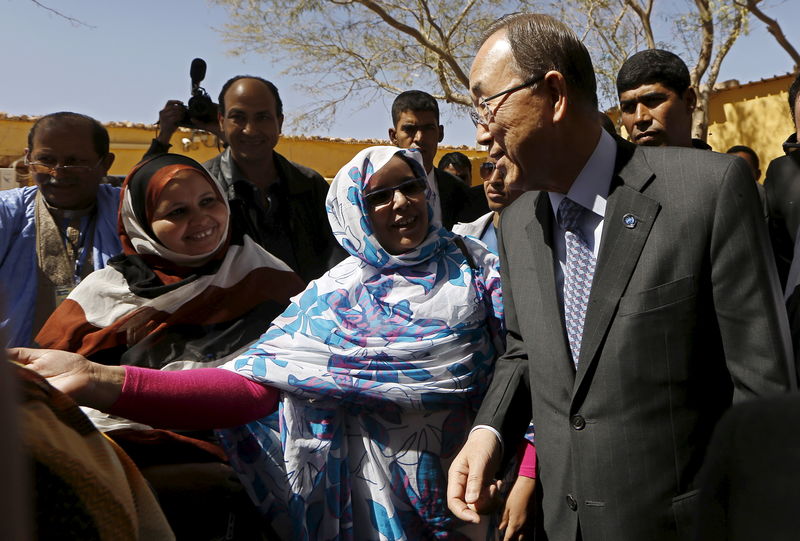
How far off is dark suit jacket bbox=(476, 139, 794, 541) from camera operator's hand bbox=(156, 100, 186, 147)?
3.20 metres

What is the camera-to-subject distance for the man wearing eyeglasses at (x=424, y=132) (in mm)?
4902

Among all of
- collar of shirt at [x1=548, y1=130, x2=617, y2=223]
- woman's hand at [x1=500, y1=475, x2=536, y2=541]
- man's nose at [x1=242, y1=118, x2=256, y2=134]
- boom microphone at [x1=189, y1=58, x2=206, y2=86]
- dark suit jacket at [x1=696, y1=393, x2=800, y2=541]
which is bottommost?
woman's hand at [x1=500, y1=475, x2=536, y2=541]

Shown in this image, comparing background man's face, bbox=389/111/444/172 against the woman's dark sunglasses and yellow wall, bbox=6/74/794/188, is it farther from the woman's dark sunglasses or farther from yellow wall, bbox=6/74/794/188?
yellow wall, bbox=6/74/794/188

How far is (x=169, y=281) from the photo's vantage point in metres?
2.70

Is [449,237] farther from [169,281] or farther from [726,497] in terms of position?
[726,497]

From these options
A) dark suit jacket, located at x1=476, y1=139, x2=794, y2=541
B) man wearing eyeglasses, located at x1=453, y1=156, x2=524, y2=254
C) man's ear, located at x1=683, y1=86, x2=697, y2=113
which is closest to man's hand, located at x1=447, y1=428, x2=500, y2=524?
dark suit jacket, located at x1=476, y1=139, x2=794, y2=541

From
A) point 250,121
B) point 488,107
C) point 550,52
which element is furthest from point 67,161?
point 550,52

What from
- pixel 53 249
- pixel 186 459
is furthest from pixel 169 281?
pixel 53 249

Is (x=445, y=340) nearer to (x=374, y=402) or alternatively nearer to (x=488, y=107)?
(x=374, y=402)

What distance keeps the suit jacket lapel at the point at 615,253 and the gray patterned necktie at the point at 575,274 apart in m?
0.08

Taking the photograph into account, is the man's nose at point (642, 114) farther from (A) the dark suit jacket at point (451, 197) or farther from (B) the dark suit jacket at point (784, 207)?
(A) the dark suit jacket at point (451, 197)

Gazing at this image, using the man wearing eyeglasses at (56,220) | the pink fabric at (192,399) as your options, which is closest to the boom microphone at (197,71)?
the man wearing eyeglasses at (56,220)

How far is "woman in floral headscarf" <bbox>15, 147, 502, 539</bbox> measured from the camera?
223cm

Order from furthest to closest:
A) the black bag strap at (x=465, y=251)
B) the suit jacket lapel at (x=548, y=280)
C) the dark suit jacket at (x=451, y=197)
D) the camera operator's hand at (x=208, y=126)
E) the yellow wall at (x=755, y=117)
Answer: the yellow wall at (x=755, y=117)
the dark suit jacket at (x=451, y=197)
the camera operator's hand at (x=208, y=126)
the black bag strap at (x=465, y=251)
the suit jacket lapel at (x=548, y=280)
